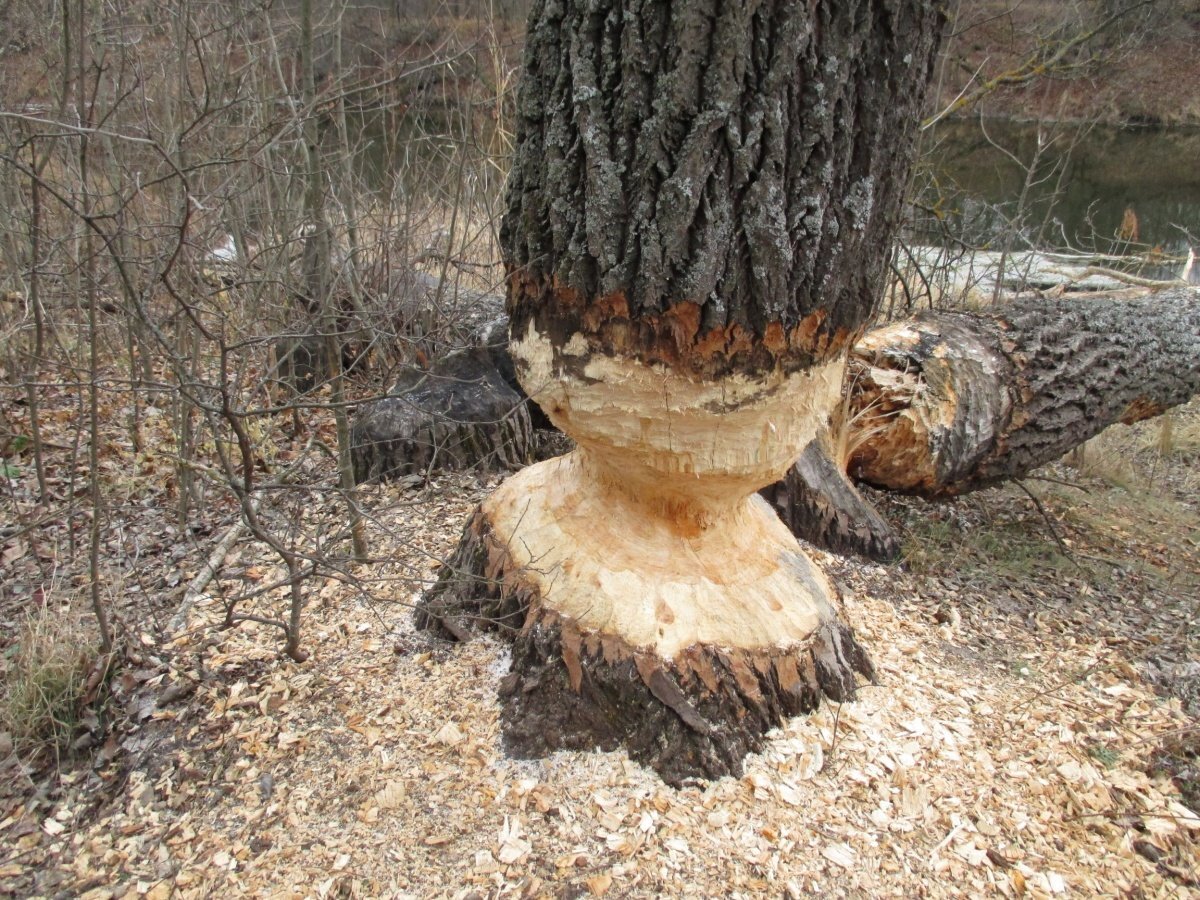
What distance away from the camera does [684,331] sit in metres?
1.42

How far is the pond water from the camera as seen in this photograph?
25.8 ft

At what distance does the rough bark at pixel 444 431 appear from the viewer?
281cm

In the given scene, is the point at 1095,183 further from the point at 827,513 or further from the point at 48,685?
the point at 48,685

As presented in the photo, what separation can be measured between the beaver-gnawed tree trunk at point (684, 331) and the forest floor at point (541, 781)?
0.11 meters

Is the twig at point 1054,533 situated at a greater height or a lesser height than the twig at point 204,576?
greater

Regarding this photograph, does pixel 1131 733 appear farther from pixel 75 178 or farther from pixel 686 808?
pixel 75 178

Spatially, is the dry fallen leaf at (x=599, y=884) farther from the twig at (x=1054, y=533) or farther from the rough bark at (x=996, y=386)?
the twig at (x=1054, y=533)

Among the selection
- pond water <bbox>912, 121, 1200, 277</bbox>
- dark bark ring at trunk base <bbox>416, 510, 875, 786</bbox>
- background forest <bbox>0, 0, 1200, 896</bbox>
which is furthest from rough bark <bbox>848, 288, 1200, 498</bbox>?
pond water <bbox>912, 121, 1200, 277</bbox>

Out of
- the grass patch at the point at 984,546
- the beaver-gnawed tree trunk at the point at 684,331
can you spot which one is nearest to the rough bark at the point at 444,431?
the beaver-gnawed tree trunk at the point at 684,331

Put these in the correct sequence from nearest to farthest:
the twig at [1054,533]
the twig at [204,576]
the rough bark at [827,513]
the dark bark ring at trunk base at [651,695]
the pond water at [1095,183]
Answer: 1. the dark bark ring at trunk base at [651,695]
2. the twig at [204,576]
3. the rough bark at [827,513]
4. the twig at [1054,533]
5. the pond water at [1095,183]

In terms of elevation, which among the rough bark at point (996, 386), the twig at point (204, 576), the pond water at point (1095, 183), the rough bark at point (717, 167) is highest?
the pond water at point (1095, 183)

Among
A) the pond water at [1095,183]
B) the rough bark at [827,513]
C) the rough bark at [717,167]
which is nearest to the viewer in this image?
the rough bark at [717,167]

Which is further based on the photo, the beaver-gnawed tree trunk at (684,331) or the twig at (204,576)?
the twig at (204,576)

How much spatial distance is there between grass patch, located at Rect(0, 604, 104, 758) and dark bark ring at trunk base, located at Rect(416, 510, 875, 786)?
965mm
